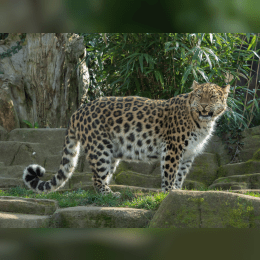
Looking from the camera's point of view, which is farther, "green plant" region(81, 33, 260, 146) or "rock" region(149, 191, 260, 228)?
"green plant" region(81, 33, 260, 146)

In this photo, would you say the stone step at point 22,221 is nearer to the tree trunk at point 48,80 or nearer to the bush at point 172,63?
the bush at point 172,63

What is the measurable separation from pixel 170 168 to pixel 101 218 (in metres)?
1.60

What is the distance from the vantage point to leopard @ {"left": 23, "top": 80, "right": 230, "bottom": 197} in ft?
15.7

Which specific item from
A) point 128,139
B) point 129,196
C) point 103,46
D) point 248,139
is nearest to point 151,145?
point 128,139

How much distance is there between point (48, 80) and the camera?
29.0 feet

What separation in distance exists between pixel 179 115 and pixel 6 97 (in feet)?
17.4

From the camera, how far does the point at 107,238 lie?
1.39 meters

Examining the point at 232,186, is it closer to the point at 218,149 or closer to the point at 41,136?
the point at 218,149

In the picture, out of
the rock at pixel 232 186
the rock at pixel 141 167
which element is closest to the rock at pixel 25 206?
the rock at pixel 232 186

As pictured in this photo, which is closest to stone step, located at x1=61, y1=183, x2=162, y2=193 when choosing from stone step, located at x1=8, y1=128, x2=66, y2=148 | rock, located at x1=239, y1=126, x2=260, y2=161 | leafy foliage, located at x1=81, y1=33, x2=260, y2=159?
stone step, located at x1=8, y1=128, x2=66, y2=148

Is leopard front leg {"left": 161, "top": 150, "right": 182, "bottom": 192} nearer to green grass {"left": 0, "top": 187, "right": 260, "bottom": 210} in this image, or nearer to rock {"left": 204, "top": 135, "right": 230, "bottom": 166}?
green grass {"left": 0, "top": 187, "right": 260, "bottom": 210}

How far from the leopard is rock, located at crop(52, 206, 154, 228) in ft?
4.15

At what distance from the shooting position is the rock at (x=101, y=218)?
11.4 feet
